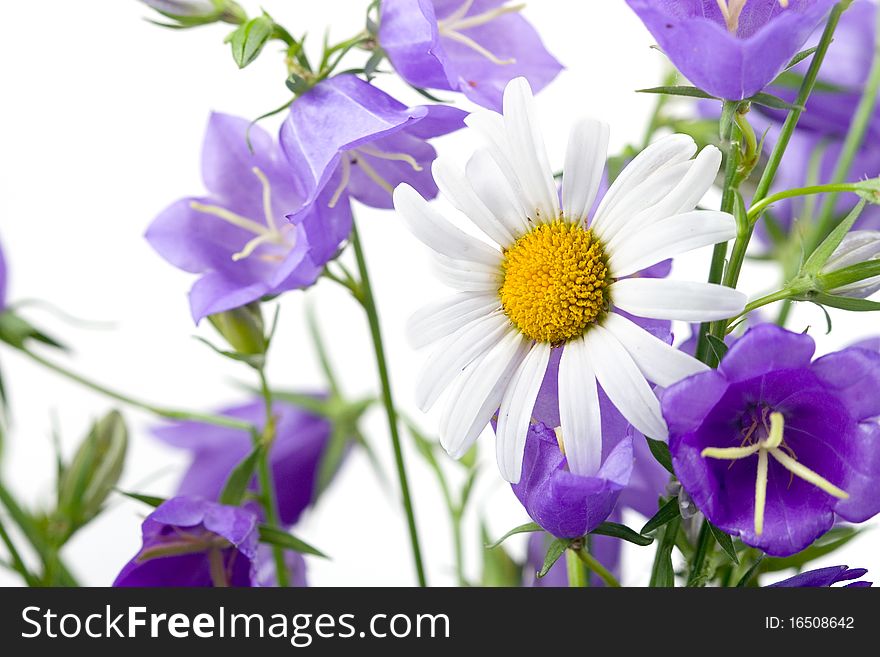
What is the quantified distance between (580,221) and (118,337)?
0.89 metres

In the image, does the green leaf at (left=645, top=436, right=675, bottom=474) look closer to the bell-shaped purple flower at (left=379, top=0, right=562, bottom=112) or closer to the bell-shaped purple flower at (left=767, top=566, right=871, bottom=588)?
the bell-shaped purple flower at (left=767, top=566, right=871, bottom=588)

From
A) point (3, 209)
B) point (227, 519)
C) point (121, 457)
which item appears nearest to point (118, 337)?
point (3, 209)

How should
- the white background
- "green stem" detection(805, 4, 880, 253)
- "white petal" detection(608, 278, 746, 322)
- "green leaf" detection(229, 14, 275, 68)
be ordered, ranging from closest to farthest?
1. "white petal" detection(608, 278, 746, 322)
2. "green leaf" detection(229, 14, 275, 68)
3. "green stem" detection(805, 4, 880, 253)
4. the white background

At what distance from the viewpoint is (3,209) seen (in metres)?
1.23

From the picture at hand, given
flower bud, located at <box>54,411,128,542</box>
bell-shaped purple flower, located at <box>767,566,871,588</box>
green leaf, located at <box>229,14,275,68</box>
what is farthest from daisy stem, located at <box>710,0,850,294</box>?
flower bud, located at <box>54,411,128,542</box>

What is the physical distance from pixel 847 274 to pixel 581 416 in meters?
0.11

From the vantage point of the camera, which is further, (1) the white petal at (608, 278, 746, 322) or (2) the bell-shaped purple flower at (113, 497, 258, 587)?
(2) the bell-shaped purple flower at (113, 497, 258, 587)

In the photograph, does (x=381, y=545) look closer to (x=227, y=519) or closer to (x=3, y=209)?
(x=3, y=209)

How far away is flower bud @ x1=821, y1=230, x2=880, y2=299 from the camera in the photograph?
0.43 metres

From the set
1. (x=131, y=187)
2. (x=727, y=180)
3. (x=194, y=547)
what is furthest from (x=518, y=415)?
(x=131, y=187)

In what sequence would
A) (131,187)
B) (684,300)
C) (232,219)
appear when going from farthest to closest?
(131,187)
(232,219)
(684,300)

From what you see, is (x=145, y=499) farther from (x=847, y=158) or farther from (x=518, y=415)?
(x=847, y=158)

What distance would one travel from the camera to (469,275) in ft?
1.48

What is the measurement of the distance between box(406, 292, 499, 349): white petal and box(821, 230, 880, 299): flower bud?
13cm
